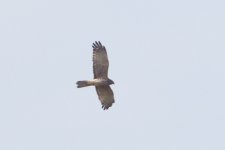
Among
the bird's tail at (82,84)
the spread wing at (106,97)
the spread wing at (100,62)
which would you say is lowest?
the spread wing at (106,97)

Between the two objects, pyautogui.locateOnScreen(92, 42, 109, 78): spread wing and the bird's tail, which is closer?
the bird's tail

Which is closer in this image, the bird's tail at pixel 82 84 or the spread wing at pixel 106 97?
the bird's tail at pixel 82 84

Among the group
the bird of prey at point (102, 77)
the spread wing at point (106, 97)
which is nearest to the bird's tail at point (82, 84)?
the bird of prey at point (102, 77)

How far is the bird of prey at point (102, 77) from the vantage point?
32.4m

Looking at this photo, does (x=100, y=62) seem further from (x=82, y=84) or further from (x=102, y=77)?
(x=82, y=84)

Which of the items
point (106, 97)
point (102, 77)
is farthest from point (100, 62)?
point (106, 97)

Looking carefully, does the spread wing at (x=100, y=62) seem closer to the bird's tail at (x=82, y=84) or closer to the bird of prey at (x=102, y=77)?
the bird of prey at (x=102, y=77)

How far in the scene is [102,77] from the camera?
3253cm

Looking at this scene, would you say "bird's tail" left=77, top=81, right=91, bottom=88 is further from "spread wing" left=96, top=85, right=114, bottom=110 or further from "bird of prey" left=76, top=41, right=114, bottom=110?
"spread wing" left=96, top=85, right=114, bottom=110

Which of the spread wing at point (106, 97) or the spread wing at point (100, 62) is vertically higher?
the spread wing at point (100, 62)

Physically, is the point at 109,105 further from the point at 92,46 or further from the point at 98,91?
the point at 92,46

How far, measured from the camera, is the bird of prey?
106 feet

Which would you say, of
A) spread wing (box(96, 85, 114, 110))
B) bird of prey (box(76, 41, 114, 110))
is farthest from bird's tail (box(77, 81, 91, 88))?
spread wing (box(96, 85, 114, 110))

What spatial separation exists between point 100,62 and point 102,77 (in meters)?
0.73
